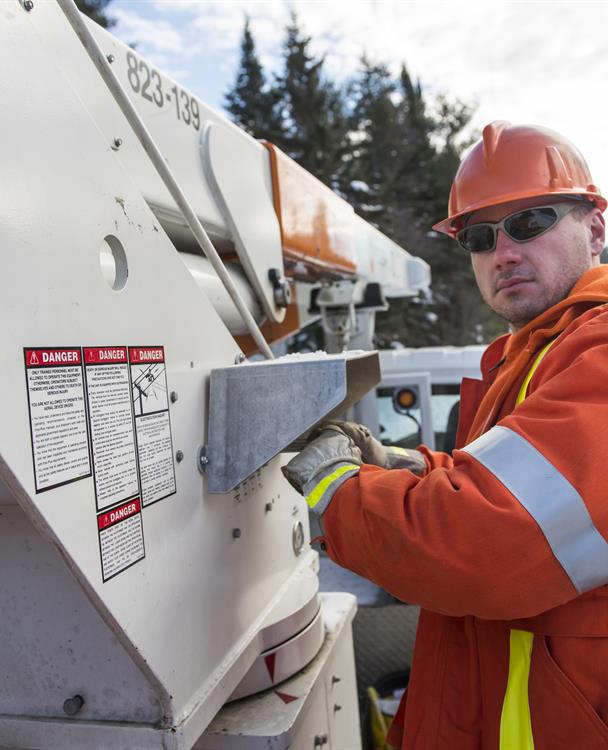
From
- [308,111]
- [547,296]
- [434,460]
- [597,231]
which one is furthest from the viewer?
[308,111]

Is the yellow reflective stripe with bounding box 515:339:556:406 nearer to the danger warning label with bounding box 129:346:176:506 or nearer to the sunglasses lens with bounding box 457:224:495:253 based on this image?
the sunglasses lens with bounding box 457:224:495:253

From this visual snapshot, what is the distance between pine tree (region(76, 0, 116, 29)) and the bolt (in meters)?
17.7

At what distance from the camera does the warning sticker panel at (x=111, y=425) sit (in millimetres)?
1061

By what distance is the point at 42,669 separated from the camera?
1.26 m

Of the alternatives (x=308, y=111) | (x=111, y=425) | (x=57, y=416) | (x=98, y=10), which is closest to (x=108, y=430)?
(x=111, y=425)

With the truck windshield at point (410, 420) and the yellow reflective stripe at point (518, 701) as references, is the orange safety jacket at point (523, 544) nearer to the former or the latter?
the yellow reflective stripe at point (518, 701)

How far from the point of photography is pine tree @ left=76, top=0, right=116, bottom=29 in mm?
16109

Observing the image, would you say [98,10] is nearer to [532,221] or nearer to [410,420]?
[410,420]

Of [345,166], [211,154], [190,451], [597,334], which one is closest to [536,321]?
[597,334]

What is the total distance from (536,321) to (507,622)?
2.17 feet

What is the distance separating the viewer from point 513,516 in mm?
1150

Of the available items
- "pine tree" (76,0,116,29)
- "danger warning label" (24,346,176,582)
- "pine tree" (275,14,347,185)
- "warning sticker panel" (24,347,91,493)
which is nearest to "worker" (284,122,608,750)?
"danger warning label" (24,346,176,582)

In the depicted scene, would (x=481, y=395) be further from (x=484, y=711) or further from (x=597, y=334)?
(x=484, y=711)

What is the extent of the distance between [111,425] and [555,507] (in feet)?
2.47
